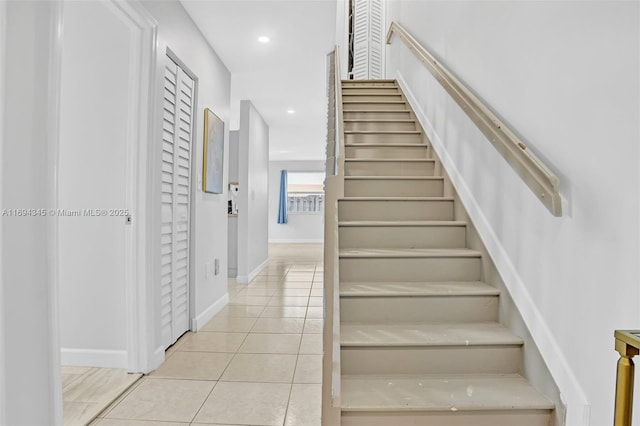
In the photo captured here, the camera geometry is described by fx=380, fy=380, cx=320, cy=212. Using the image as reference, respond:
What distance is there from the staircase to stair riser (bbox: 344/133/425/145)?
410 mm

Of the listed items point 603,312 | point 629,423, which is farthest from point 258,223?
point 629,423

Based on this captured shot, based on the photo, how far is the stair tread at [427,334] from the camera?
5.45ft

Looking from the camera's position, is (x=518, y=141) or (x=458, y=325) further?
(x=458, y=325)

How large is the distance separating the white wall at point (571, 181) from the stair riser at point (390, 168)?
2.66 ft

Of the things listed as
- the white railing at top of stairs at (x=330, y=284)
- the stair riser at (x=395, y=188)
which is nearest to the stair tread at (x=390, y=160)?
the stair riser at (x=395, y=188)

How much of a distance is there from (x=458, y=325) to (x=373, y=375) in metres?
0.50

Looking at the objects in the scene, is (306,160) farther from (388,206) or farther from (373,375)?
(373,375)

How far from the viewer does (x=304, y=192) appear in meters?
11.7

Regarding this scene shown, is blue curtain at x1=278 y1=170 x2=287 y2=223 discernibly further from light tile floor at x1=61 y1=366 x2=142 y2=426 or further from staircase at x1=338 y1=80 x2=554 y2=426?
light tile floor at x1=61 y1=366 x2=142 y2=426

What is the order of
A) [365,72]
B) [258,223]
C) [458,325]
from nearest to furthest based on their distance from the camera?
1. [458,325]
2. [365,72]
3. [258,223]

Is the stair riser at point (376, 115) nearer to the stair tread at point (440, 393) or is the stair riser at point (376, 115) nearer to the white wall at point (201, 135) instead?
the white wall at point (201, 135)

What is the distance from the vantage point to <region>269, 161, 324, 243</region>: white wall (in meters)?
11.5

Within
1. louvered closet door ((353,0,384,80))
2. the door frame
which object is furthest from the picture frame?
louvered closet door ((353,0,384,80))

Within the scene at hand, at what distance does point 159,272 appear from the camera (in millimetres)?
2449
